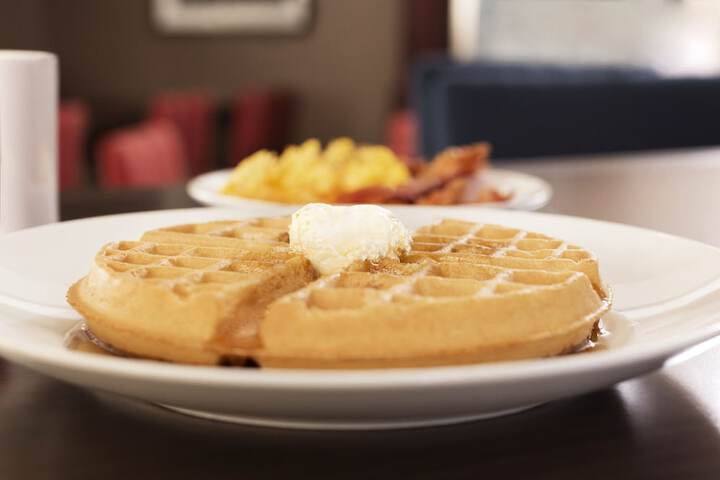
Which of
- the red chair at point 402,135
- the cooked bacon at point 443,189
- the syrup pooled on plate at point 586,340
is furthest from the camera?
the red chair at point 402,135

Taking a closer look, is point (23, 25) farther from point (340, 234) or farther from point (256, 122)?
point (340, 234)

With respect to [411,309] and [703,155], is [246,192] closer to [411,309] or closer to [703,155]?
[411,309]

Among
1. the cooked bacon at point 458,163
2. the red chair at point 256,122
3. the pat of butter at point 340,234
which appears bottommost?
the red chair at point 256,122

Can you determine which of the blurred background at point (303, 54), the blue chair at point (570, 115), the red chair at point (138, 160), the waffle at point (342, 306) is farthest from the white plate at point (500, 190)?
the blurred background at point (303, 54)

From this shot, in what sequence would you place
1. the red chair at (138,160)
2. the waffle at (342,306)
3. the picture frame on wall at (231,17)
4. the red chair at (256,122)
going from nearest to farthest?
the waffle at (342,306)
the red chair at (138,160)
the red chair at (256,122)
the picture frame on wall at (231,17)

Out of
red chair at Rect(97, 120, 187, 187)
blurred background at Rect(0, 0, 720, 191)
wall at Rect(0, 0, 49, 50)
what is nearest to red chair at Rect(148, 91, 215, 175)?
blurred background at Rect(0, 0, 720, 191)

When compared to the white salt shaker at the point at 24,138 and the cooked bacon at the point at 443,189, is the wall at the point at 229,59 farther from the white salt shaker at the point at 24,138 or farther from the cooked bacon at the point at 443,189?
the white salt shaker at the point at 24,138

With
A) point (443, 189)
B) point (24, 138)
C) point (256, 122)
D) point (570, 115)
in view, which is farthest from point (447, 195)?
point (256, 122)

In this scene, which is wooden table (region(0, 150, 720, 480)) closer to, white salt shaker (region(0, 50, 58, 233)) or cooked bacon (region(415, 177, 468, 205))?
white salt shaker (region(0, 50, 58, 233))

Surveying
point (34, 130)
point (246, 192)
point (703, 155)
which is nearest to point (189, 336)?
point (34, 130)
